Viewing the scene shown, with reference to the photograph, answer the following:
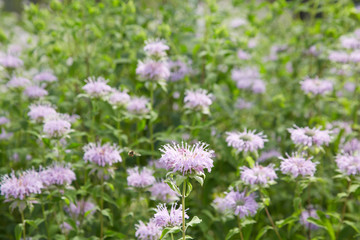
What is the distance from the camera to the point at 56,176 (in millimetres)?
1835

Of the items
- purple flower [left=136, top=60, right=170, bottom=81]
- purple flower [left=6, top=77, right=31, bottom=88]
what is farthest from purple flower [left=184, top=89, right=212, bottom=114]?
purple flower [left=6, top=77, right=31, bottom=88]

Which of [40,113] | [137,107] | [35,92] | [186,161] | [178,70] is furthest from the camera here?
[178,70]

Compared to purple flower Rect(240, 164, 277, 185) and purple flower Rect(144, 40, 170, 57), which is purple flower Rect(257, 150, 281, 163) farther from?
purple flower Rect(144, 40, 170, 57)

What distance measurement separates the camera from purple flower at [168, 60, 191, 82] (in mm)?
2625

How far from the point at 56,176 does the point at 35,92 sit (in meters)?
0.70

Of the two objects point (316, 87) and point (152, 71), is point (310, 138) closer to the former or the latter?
point (316, 87)

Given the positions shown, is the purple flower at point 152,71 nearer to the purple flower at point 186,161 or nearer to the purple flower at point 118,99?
the purple flower at point 118,99

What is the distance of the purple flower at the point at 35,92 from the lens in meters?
2.29

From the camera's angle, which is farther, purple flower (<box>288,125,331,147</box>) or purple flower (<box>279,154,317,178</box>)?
purple flower (<box>288,125,331,147</box>)

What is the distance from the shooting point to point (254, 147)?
1.96m

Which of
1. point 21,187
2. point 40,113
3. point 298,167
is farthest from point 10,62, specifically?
point 298,167

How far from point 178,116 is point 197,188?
502 mm

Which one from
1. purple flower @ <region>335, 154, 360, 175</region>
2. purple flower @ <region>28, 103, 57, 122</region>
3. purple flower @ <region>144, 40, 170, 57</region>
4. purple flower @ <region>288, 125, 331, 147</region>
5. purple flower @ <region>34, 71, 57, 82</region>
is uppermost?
purple flower @ <region>34, 71, 57, 82</region>

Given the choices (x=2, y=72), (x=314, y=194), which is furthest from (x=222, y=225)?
(x=2, y=72)
